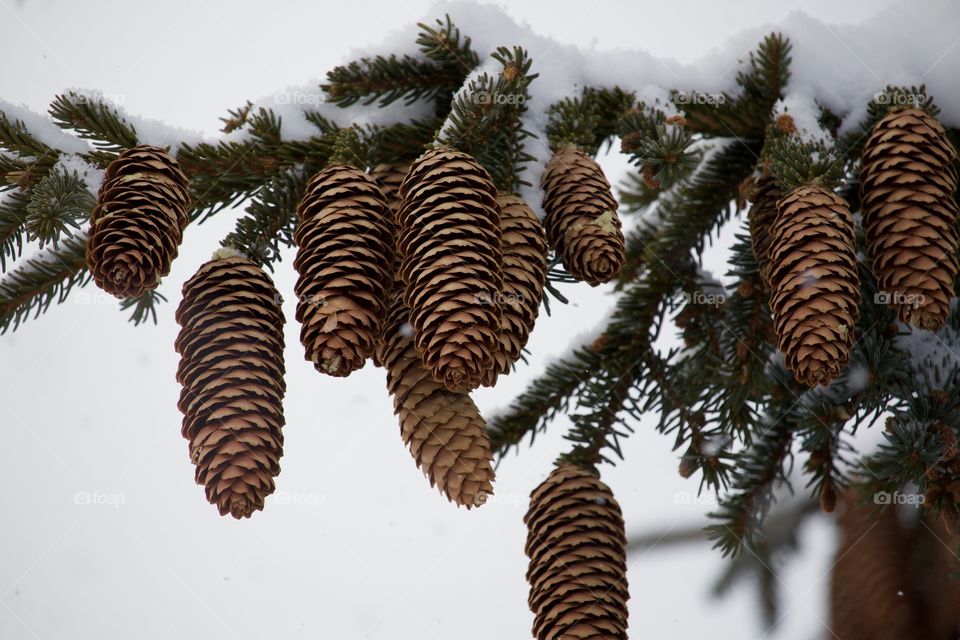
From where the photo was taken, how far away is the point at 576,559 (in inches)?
44.1

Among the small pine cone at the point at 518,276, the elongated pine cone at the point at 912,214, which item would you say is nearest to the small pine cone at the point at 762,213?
the elongated pine cone at the point at 912,214

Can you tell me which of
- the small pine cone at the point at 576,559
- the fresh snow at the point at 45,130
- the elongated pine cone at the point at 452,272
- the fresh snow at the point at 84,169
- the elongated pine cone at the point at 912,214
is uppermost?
the elongated pine cone at the point at 912,214

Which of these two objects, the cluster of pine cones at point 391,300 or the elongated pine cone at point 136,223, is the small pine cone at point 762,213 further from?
the elongated pine cone at point 136,223

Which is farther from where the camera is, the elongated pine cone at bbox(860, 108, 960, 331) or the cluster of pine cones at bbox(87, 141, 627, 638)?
the elongated pine cone at bbox(860, 108, 960, 331)

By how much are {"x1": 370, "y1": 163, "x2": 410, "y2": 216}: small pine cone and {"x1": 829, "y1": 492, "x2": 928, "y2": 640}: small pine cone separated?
1.12 meters

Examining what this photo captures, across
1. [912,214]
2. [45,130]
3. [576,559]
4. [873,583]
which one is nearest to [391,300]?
[576,559]

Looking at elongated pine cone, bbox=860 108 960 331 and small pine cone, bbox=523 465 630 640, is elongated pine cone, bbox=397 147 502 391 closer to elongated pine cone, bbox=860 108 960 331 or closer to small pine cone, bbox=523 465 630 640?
small pine cone, bbox=523 465 630 640

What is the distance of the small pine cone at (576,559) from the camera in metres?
1.06

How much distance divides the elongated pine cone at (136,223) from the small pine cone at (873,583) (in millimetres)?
1360

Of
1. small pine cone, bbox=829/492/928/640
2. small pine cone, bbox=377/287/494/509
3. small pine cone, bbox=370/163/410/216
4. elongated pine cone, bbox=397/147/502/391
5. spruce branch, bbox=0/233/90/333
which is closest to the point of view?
elongated pine cone, bbox=397/147/502/391

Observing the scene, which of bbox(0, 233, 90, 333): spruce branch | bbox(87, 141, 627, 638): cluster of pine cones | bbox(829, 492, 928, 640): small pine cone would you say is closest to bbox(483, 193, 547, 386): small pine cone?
bbox(87, 141, 627, 638): cluster of pine cones

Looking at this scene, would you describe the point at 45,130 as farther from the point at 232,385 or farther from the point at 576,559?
the point at 576,559

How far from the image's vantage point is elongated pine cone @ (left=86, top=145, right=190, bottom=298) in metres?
0.94

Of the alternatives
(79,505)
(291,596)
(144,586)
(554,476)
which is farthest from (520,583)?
(554,476)
